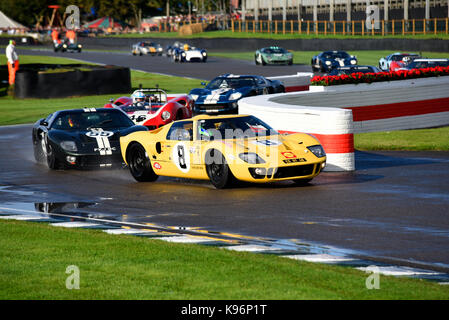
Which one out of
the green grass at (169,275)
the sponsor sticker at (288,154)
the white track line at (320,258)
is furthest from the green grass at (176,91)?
the green grass at (169,275)

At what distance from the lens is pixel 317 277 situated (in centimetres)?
805

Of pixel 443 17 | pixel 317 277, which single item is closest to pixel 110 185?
pixel 317 277

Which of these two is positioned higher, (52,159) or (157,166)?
(157,166)

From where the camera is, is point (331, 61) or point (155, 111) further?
point (331, 61)

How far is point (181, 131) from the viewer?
15.4 meters

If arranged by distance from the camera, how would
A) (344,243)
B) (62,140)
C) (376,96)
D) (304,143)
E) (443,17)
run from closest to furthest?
(344,243) < (304,143) < (62,140) < (376,96) < (443,17)

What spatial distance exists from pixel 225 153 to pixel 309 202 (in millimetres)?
1859

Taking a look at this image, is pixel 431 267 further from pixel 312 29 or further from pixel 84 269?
pixel 312 29

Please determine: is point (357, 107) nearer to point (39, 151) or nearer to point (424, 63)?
point (39, 151)

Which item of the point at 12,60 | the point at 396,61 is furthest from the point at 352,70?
the point at 12,60

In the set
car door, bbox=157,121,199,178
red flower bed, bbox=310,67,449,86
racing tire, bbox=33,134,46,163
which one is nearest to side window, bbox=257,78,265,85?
red flower bed, bbox=310,67,449,86

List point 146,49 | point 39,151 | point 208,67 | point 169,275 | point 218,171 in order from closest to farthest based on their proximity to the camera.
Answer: point 169,275 < point 218,171 < point 39,151 < point 208,67 < point 146,49

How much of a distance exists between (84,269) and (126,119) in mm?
10297
